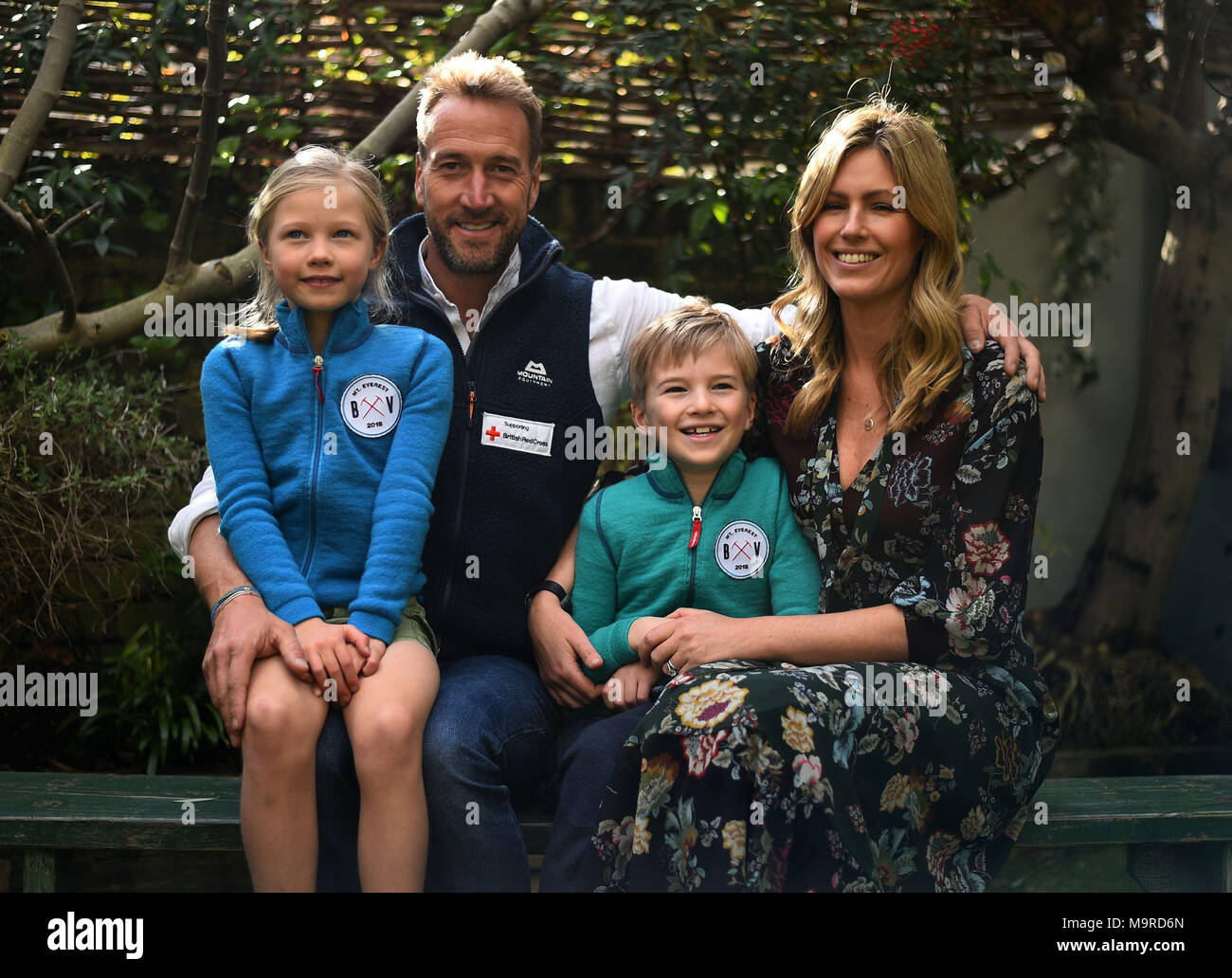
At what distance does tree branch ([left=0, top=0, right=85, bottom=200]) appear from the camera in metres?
3.14

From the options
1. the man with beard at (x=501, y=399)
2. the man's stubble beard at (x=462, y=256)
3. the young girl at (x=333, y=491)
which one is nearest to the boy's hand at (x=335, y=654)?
the young girl at (x=333, y=491)

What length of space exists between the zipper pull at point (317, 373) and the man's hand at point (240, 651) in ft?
1.32

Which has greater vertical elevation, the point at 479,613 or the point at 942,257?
the point at 942,257

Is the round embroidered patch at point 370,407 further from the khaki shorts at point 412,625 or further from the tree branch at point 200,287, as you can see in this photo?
the tree branch at point 200,287

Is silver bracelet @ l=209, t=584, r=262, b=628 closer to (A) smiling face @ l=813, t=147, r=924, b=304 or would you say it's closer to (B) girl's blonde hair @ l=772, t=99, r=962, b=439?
(B) girl's blonde hair @ l=772, t=99, r=962, b=439

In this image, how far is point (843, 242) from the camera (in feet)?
7.49

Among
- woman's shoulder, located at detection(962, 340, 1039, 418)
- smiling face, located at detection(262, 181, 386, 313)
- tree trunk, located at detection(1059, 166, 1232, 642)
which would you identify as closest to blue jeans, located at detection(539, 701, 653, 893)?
woman's shoulder, located at detection(962, 340, 1039, 418)

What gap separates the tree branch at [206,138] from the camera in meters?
2.80

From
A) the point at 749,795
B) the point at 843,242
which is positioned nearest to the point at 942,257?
the point at 843,242

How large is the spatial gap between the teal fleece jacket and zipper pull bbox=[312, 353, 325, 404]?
0.57 m

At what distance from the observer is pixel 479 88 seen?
242cm
